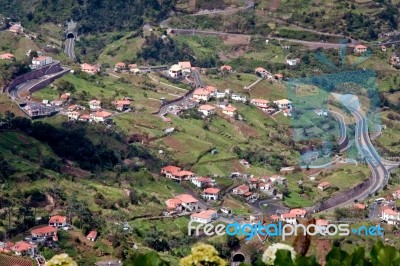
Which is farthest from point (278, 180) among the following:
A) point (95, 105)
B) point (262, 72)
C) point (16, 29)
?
point (16, 29)

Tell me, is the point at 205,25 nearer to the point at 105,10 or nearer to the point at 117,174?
the point at 105,10

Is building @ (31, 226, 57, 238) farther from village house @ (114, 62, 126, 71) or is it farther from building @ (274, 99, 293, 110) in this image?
village house @ (114, 62, 126, 71)

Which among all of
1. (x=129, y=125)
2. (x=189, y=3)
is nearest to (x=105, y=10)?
(x=189, y=3)

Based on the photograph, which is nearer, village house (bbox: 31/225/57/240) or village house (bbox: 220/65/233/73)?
village house (bbox: 31/225/57/240)

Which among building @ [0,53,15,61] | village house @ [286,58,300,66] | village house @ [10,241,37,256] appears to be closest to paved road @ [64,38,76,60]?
building @ [0,53,15,61]

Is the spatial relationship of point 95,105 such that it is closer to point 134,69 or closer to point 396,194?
point 134,69

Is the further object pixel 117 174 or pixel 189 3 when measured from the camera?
pixel 189 3
